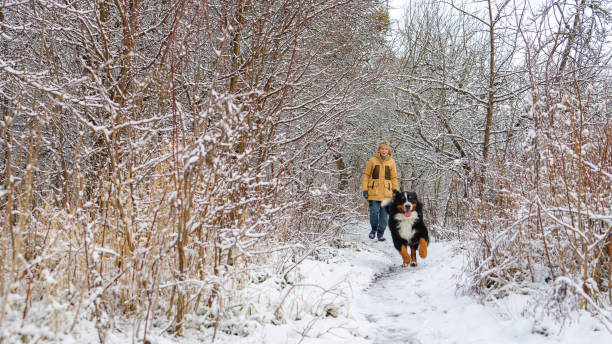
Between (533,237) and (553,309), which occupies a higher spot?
(533,237)

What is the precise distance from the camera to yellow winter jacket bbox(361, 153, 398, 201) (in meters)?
8.12

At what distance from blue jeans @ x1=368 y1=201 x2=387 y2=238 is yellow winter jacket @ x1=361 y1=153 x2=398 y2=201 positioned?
178mm

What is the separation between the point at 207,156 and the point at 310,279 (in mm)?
2690

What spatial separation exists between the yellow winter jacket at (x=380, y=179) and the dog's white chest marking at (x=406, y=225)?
1.70 m

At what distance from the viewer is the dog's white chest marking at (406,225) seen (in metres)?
6.31

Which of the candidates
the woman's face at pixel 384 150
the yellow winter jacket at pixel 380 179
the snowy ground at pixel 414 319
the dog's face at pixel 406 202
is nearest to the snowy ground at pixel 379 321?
the snowy ground at pixel 414 319

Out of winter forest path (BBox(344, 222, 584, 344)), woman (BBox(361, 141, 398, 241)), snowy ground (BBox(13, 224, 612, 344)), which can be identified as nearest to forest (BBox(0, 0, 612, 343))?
snowy ground (BBox(13, 224, 612, 344))

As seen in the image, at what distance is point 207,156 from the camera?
221cm

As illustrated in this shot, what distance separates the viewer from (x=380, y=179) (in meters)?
8.12

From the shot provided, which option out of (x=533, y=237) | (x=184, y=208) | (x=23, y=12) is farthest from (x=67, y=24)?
(x=533, y=237)

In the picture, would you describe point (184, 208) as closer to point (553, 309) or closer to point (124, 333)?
point (124, 333)

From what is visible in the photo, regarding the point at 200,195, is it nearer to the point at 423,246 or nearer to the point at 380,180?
the point at 423,246

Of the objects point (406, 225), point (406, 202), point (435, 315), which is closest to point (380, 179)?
point (406, 202)

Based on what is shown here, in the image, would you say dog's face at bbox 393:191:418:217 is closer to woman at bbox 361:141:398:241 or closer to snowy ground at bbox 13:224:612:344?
woman at bbox 361:141:398:241
